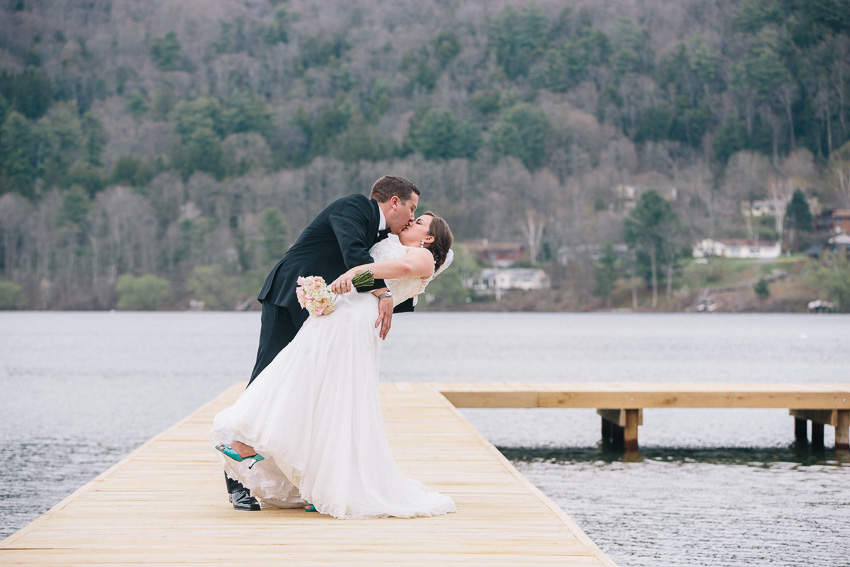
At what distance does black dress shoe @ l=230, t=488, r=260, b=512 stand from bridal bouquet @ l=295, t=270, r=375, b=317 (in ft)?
3.64

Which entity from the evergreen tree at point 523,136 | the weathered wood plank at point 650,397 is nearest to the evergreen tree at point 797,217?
the evergreen tree at point 523,136

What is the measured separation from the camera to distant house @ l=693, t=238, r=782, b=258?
103188 millimetres

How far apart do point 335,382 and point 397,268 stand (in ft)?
2.30

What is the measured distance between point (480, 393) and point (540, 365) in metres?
25.2

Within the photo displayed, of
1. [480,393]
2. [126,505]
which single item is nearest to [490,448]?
[126,505]

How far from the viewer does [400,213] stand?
5637 mm

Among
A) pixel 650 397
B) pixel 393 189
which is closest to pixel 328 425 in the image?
pixel 393 189

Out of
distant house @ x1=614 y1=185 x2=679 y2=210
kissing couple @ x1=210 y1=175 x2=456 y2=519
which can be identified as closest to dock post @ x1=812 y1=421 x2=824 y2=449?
kissing couple @ x1=210 y1=175 x2=456 y2=519

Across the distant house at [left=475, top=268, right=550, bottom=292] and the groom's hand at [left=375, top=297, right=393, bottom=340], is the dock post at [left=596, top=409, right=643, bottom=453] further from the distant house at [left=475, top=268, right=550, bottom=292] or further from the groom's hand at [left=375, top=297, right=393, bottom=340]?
the distant house at [left=475, top=268, right=550, bottom=292]

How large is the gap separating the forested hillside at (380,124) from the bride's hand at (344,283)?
320 feet

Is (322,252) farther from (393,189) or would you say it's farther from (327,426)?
(327,426)

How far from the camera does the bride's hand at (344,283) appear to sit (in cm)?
531

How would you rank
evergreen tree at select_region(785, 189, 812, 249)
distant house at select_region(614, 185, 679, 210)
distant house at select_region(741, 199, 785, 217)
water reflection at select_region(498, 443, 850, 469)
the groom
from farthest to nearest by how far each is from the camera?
distant house at select_region(614, 185, 679, 210) → distant house at select_region(741, 199, 785, 217) → evergreen tree at select_region(785, 189, 812, 249) → water reflection at select_region(498, 443, 850, 469) → the groom

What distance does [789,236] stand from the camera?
107m
